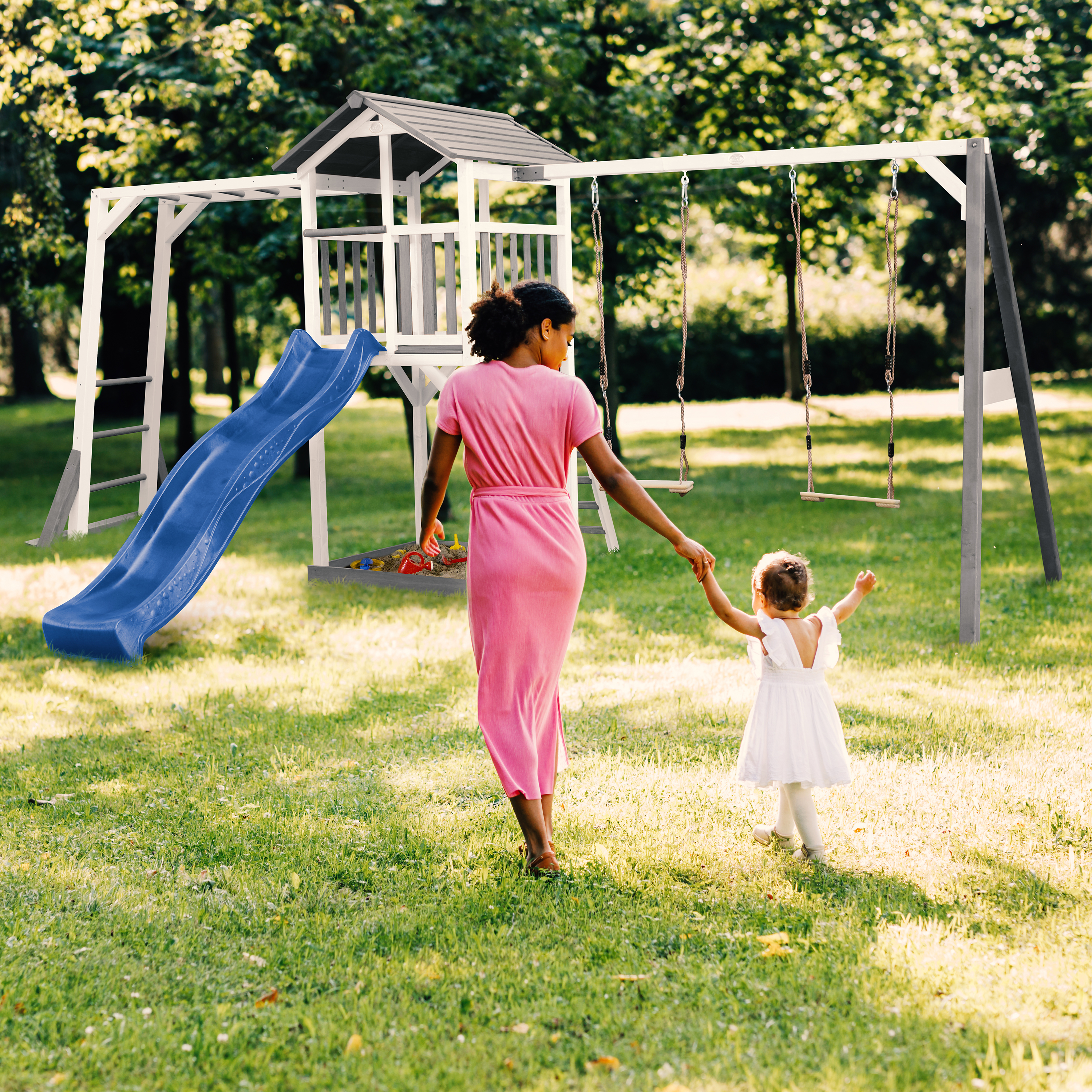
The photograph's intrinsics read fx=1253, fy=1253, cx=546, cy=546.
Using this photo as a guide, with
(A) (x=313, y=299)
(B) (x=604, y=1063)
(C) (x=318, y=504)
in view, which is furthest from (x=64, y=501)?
(B) (x=604, y=1063)

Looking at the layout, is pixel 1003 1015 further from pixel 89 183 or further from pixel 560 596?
pixel 89 183

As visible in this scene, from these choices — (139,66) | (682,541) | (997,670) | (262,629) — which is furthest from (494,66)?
(682,541)

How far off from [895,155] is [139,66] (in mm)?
8495

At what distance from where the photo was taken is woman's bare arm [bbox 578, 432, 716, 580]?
14.1 feet

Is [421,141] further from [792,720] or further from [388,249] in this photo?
[792,720]

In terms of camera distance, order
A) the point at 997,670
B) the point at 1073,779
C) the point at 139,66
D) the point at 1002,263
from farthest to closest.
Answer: the point at 139,66 → the point at 1002,263 → the point at 997,670 → the point at 1073,779

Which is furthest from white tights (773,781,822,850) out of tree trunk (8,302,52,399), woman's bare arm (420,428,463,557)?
tree trunk (8,302,52,399)

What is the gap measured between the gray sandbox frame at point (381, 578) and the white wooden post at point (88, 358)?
6.38 ft

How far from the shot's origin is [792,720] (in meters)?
4.35

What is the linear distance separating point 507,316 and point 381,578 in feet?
18.1

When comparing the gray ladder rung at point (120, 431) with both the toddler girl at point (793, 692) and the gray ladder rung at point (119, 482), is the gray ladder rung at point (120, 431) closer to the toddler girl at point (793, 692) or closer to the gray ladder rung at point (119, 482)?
the gray ladder rung at point (119, 482)

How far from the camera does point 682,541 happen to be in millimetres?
4332

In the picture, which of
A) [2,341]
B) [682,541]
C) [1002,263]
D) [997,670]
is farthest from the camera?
[2,341]

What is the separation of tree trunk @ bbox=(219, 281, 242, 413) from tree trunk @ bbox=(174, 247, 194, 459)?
0.83 metres
